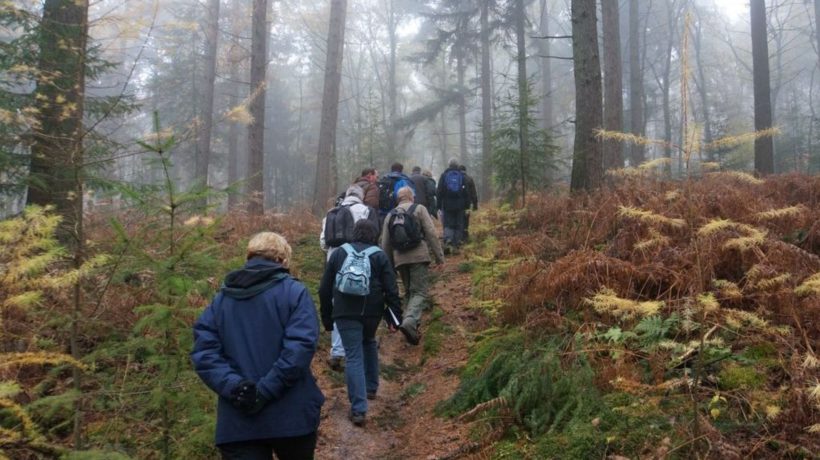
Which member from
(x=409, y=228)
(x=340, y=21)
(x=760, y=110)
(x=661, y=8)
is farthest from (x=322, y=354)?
(x=661, y=8)

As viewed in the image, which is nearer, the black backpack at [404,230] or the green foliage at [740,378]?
the green foliage at [740,378]

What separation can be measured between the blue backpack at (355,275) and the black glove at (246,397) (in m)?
2.30

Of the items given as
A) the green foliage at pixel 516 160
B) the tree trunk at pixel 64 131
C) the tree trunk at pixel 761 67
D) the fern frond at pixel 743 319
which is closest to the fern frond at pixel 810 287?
the fern frond at pixel 743 319

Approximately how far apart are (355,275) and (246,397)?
2.38 meters

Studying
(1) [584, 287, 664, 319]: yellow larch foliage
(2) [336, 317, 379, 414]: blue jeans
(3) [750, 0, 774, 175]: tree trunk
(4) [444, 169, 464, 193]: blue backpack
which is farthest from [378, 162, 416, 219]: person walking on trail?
(3) [750, 0, 774, 175]: tree trunk

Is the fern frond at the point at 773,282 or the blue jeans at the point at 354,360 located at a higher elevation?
the fern frond at the point at 773,282

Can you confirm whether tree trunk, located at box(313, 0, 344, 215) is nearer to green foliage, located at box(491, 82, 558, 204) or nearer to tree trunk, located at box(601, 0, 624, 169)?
green foliage, located at box(491, 82, 558, 204)

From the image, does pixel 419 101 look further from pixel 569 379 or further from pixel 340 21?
pixel 569 379

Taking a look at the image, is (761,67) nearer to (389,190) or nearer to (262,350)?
(389,190)

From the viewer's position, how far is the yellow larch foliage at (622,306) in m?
4.23

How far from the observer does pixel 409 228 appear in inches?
291

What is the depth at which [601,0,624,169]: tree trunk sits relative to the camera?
12.0m

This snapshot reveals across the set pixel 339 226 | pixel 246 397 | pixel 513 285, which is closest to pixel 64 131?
pixel 339 226

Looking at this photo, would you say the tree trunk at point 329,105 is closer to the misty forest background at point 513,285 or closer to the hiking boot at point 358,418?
the misty forest background at point 513,285
